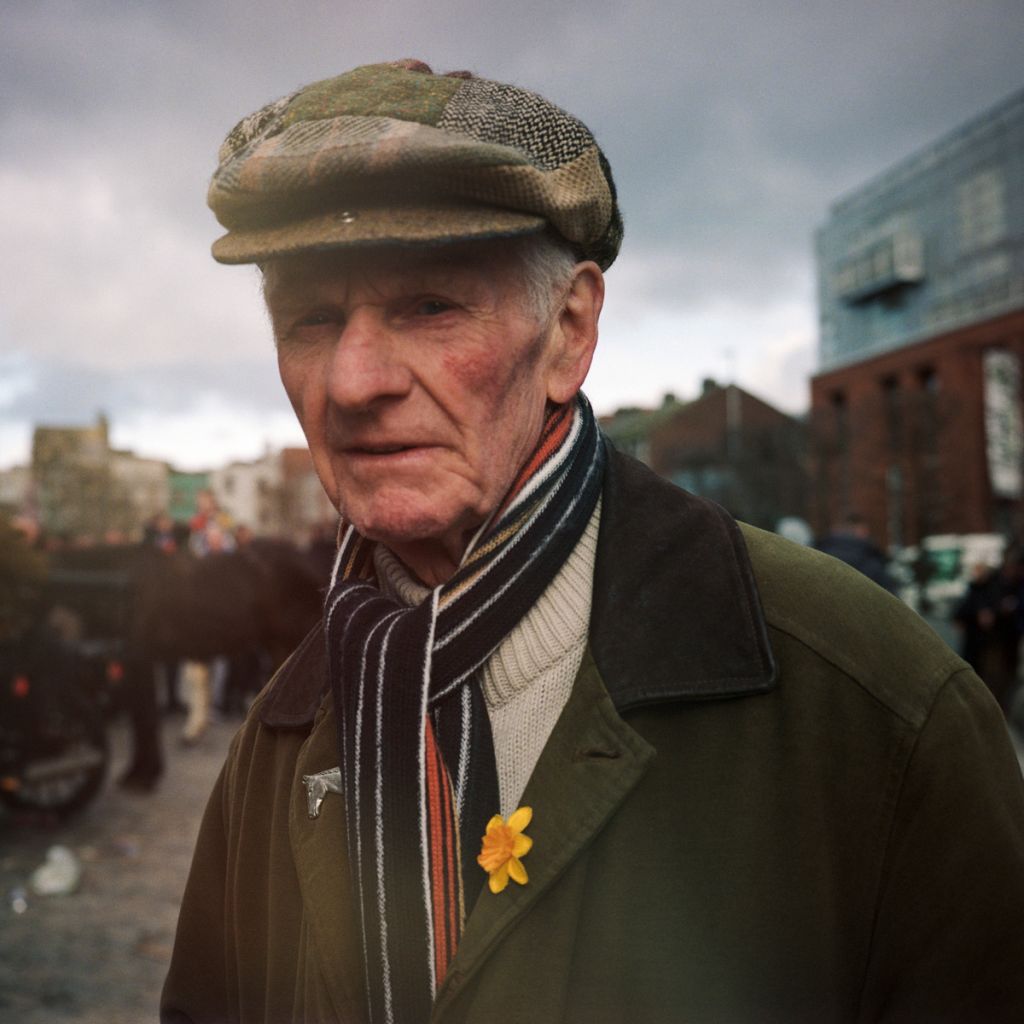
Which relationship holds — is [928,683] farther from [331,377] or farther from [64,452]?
[64,452]

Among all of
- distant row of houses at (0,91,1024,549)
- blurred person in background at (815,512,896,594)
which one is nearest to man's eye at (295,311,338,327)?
blurred person in background at (815,512,896,594)

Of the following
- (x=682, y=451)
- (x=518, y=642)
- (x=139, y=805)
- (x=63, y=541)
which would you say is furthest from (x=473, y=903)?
(x=682, y=451)

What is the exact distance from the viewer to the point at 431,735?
1396mm

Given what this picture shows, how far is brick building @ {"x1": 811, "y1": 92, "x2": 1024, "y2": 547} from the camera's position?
30.8 meters

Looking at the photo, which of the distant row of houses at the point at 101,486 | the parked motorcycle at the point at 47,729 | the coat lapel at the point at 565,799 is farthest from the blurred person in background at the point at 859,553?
the distant row of houses at the point at 101,486

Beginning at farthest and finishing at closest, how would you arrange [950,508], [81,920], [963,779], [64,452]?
[64,452] → [950,508] → [81,920] → [963,779]

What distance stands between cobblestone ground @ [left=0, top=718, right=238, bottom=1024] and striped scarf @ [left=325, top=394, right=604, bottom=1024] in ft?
10.1

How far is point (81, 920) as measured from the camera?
4.88 metres

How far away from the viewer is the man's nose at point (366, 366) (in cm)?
137

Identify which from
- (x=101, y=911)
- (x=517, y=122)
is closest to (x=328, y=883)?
(x=517, y=122)

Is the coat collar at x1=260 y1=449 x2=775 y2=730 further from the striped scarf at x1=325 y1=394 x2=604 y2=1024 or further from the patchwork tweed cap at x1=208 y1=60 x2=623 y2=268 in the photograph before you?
the patchwork tweed cap at x1=208 y1=60 x2=623 y2=268

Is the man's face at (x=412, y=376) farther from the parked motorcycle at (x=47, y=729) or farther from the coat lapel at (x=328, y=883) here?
the parked motorcycle at (x=47, y=729)

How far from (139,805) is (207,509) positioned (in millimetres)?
2413

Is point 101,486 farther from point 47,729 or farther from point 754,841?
point 754,841
